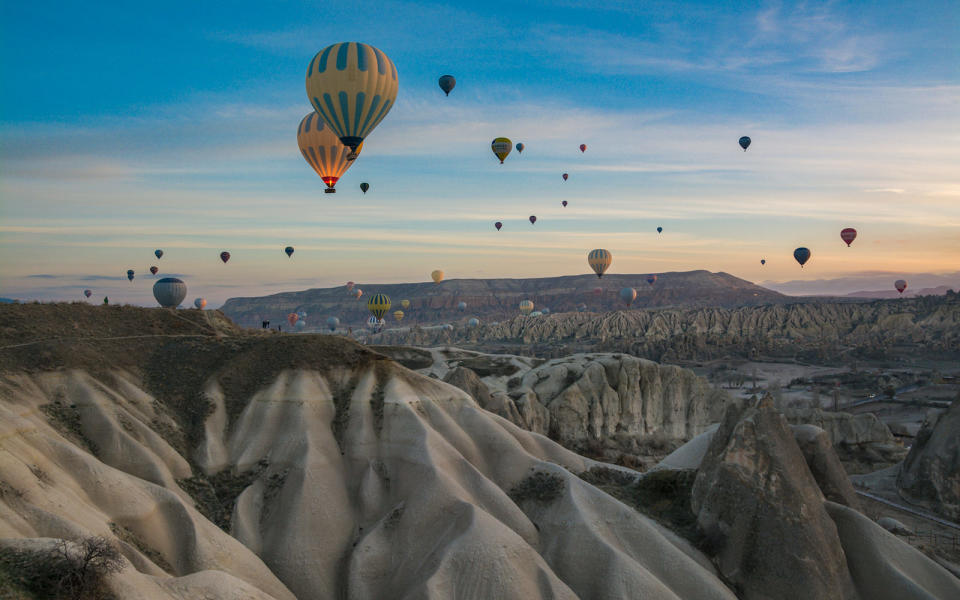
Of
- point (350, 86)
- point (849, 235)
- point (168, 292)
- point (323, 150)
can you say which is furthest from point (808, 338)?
point (350, 86)

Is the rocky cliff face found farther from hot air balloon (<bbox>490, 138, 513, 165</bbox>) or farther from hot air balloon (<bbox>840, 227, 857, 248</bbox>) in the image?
hot air balloon (<bbox>490, 138, 513, 165</bbox>)

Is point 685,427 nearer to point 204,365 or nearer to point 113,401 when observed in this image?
point 204,365

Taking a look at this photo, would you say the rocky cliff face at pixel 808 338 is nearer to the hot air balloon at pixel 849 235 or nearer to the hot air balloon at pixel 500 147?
the hot air balloon at pixel 849 235

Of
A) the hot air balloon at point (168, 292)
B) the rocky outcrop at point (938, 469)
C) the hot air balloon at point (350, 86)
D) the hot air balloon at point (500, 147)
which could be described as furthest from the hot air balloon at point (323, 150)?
the rocky outcrop at point (938, 469)

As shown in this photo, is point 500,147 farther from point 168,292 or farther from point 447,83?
point 168,292

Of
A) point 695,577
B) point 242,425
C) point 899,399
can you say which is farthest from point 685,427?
point 242,425
